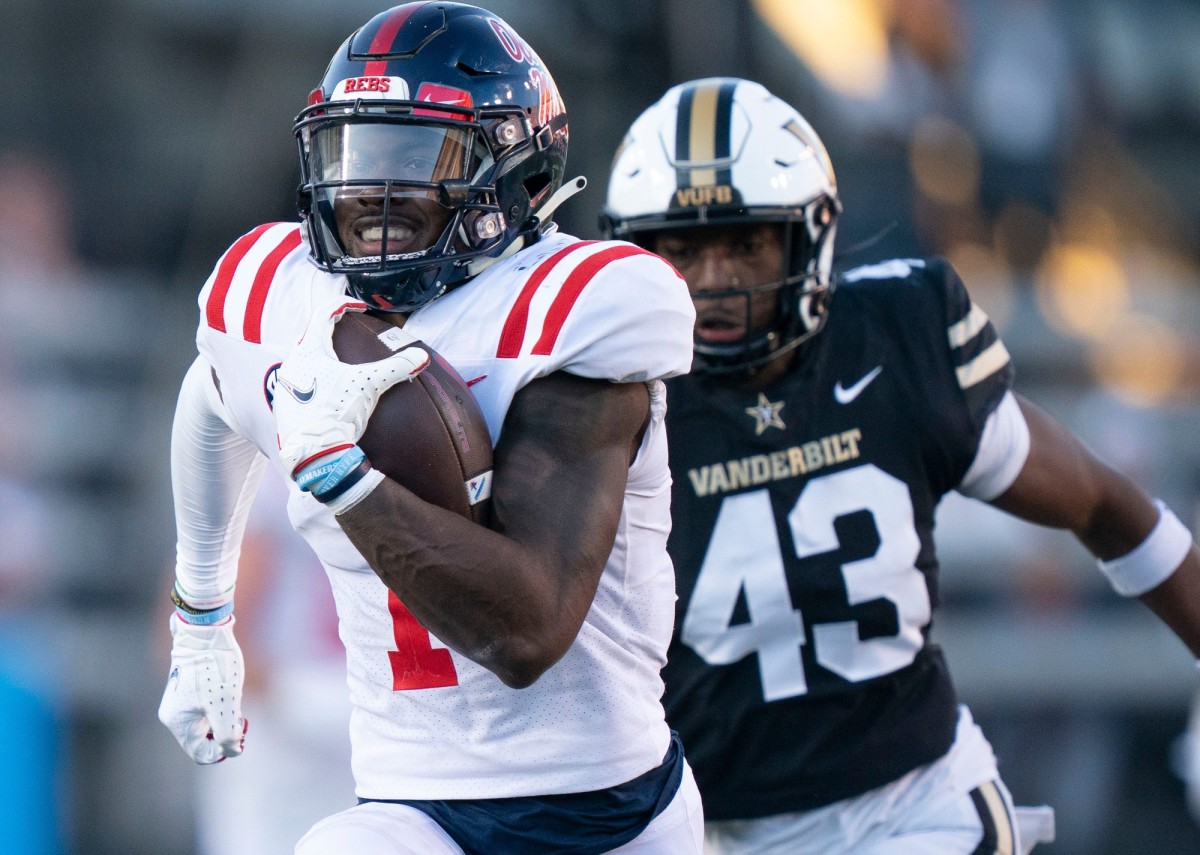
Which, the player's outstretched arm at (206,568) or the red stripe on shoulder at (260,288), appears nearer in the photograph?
the red stripe on shoulder at (260,288)

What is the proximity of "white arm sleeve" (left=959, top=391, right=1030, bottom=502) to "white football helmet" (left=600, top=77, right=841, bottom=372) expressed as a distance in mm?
364

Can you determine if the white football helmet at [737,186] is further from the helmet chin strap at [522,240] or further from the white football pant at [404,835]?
the white football pant at [404,835]

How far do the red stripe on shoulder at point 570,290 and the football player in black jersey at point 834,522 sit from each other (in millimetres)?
838

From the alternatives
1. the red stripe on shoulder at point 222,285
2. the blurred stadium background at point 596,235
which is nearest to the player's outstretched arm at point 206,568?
the red stripe on shoulder at point 222,285

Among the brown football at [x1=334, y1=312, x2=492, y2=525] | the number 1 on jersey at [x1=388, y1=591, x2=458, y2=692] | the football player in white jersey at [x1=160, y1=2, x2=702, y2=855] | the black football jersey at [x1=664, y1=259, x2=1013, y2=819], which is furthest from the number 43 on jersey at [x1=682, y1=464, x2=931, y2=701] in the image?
the brown football at [x1=334, y1=312, x2=492, y2=525]

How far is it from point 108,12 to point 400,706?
6.10 m

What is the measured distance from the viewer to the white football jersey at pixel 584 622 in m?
2.03

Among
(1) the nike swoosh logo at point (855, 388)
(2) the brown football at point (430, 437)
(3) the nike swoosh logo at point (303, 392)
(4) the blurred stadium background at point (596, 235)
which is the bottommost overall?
(4) the blurred stadium background at point (596, 235)

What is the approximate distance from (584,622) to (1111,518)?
132cm

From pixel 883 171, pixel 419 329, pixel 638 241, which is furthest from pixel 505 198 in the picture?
pixel 883 171

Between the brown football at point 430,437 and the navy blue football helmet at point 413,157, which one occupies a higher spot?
the navy blue football helmet at point 413,157

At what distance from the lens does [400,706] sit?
2119mm

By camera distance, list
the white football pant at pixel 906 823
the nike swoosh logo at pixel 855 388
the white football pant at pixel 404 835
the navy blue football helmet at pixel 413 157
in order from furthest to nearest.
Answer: the nike swoosh logo at pixel 855 388 → the white football pant at pixel 906 823 → the navy blue football helmet at pixel 413 157 → the white football pant at pixel 404 835

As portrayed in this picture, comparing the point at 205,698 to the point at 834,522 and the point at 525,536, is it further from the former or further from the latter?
the point at 834,522
